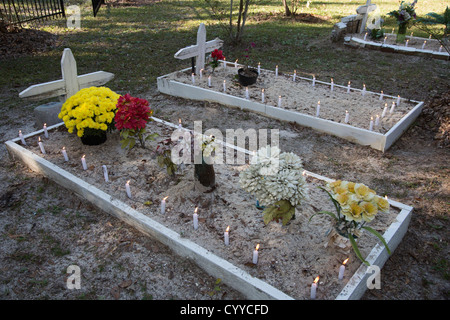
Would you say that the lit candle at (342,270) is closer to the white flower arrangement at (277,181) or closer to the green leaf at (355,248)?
the green leaf at (355,248)

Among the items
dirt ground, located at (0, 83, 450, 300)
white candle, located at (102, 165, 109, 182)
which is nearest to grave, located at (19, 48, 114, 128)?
dirt ground, located at (0, 83, 450, 300)

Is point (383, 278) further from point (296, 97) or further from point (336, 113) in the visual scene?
point (296, 97)

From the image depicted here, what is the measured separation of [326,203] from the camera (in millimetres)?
4176

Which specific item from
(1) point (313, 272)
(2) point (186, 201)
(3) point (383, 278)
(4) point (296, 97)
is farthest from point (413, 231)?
(4) point (296, 97)

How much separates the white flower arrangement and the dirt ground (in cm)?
89

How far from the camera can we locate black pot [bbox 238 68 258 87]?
7.30 metres

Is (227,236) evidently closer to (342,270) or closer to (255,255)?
(255,255)

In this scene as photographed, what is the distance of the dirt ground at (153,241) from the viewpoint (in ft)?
11.2

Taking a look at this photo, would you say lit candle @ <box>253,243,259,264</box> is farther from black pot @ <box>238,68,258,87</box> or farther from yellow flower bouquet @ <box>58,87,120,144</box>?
black pot @ <box>238,68,258,87</box>

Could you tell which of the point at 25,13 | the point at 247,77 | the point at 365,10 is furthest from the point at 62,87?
the point at 365,10

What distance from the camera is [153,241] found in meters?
3.91

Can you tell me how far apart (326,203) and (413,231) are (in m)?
1.00

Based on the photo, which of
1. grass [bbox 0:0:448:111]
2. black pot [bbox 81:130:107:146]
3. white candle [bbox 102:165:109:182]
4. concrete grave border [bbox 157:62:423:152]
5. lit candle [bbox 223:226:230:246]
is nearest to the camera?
lit candle [bbox 223:226:230:246]
